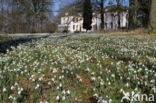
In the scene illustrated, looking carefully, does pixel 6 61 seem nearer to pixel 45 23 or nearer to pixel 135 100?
pixel 135 100

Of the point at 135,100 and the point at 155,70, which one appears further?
the point at 155,70

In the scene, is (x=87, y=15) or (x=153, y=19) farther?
(x=87, y=15)

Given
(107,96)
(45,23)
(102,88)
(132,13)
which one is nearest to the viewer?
(107,96)

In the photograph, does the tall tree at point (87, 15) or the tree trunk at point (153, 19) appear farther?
the tall tree at point (87, 15)

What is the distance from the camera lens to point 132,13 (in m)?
45.4

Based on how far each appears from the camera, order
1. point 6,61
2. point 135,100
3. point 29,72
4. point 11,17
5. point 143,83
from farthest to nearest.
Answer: point 11,17 → point 6,61 → point 29,72 → point 143,83 → point 135,100

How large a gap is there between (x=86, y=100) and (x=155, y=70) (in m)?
2.36

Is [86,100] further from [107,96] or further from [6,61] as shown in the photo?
[6,61]

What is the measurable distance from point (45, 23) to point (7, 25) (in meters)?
11.1

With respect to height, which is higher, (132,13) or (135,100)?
(132,13)

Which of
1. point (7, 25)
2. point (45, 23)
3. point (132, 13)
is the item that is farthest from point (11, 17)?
point (132, 13)

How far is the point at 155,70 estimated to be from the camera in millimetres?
5898

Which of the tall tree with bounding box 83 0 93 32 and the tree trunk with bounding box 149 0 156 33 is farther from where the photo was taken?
the tall tree with bounding box 83 0 93 32

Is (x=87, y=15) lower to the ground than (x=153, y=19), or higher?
higher
